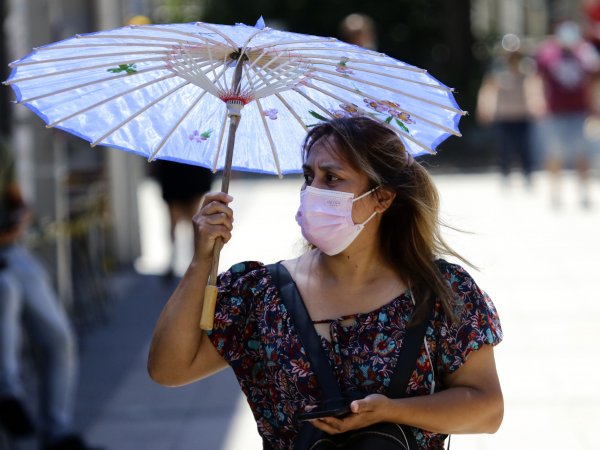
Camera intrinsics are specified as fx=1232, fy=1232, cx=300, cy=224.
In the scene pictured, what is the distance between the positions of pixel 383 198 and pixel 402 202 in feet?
0.26

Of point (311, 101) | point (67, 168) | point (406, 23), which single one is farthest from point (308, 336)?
point (406, 23)

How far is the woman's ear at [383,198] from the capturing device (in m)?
3.10

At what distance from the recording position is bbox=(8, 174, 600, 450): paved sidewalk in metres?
6.50

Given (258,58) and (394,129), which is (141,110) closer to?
(258,58)

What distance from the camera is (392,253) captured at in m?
3.18

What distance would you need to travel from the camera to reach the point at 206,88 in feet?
10.3

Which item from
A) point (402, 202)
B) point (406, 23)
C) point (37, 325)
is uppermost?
point (402, 202)

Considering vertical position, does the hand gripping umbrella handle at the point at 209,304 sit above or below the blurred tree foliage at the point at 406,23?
above

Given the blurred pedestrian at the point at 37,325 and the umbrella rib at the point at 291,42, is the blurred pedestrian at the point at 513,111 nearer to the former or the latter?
the blurred pedestrian at the point at 37,325

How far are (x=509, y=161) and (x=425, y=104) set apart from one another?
45.3 feet

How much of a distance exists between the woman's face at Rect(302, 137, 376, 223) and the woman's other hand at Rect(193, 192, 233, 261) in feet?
0.79

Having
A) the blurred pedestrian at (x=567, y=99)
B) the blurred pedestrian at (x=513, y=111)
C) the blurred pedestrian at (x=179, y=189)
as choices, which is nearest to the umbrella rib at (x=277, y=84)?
the blurred pedestrian at (x=179, y=189)

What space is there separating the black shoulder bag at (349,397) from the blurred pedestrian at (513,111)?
13925mm

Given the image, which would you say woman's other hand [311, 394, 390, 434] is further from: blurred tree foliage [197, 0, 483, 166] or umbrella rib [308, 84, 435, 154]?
blurred tree foliage [197, 0, 483, 166]
